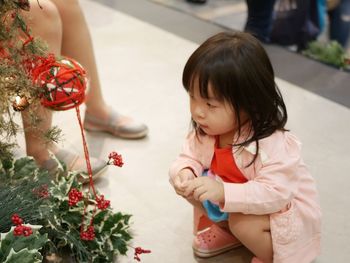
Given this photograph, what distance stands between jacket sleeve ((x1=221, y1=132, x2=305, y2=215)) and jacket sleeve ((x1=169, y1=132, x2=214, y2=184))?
129mm

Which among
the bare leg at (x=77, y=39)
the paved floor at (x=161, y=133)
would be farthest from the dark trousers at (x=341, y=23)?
the bare leg at (x=77, y=39)

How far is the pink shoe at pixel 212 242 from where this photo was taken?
134 centimetres

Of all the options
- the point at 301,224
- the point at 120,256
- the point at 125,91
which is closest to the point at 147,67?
the point at 125,91

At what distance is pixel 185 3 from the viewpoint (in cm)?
304

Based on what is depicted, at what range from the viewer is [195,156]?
129 cm


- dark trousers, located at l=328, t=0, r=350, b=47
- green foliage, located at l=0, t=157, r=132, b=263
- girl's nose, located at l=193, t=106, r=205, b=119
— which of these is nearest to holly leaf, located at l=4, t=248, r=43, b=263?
green foliage, located at l=0, t=157, r=132, b=263

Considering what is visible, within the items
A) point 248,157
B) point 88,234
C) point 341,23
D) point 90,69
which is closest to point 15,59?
point 88,234

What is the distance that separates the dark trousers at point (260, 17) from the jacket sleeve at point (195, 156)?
4.32 ft

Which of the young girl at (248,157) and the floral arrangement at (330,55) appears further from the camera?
the floral arrangement at (330,55)

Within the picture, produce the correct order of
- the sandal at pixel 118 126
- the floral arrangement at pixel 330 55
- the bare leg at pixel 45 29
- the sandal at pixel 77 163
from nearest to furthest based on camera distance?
the bare leg at pixel 45 29, the sandal at pixel 77 163, the sandal at pixel 118 126, the floral arrangement at pixel 330 55

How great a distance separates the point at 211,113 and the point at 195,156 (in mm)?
173

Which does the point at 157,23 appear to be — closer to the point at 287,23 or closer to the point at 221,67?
the point at 287,23

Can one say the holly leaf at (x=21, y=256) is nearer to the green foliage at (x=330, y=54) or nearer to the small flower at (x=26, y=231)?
the small flower at (x=26, y=231)

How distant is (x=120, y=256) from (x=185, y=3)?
2.01 m
